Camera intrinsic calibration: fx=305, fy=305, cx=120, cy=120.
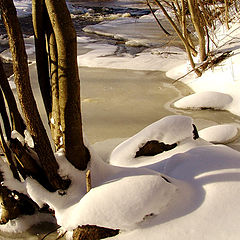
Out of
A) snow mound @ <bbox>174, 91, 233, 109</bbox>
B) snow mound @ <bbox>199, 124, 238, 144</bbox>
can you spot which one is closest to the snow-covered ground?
snow mound @ <bbox>199, 124, 238, 144</bbox>

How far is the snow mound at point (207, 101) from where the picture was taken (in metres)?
3.65

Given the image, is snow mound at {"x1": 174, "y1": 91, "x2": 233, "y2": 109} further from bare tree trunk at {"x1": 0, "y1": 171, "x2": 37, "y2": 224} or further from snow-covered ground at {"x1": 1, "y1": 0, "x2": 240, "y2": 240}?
Answer: bare tree trunk at {"x1": 0, "y1": 171, "x2": 37, "y2": 224}

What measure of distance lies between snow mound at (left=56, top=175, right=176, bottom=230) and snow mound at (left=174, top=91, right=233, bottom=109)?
232 cm

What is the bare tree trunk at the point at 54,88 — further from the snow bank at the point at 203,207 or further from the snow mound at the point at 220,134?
the snow mound at the point at 220,134

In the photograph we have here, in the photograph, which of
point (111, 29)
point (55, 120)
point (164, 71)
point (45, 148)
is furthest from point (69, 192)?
point (111, 29)

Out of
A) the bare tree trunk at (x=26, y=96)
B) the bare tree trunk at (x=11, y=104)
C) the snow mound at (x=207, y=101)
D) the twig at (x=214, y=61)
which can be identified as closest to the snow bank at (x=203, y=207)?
the bare tree trunk at (x=26, y=96)

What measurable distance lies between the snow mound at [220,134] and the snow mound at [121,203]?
1398 mm

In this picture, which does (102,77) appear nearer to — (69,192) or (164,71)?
(164,71)

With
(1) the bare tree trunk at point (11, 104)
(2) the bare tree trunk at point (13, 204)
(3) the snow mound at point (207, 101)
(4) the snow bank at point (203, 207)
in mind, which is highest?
(1) the bare tree trunk at point (11, 104)

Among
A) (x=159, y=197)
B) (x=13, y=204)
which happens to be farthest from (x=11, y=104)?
(x=159, y=197)

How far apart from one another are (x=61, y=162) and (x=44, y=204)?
245 mm

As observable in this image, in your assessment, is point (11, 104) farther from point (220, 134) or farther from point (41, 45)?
point (220, 134)

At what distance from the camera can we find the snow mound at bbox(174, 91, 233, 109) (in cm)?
365

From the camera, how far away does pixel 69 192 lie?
64.2 inches
